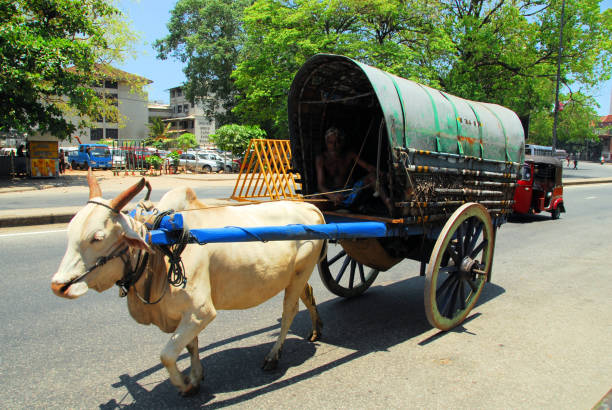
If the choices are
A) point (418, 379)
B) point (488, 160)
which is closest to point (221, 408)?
point (418, 379)

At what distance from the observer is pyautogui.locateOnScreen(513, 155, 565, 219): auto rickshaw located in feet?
41.0

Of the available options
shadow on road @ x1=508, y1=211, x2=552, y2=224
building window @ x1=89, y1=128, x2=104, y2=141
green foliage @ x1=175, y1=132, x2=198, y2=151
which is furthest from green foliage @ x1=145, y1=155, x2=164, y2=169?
building window @ x1=89, y1=128, x2=104, y2=141

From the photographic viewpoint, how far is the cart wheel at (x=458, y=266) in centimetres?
410

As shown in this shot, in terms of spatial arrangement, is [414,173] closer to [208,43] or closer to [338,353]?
[338,353]

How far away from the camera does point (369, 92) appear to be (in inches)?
211

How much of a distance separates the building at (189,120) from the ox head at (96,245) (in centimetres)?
5979

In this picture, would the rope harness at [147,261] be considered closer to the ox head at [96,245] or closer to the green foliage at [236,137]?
the ox head at [96,245]

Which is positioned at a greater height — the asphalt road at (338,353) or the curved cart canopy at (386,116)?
the curved cart canopy at (386,116)

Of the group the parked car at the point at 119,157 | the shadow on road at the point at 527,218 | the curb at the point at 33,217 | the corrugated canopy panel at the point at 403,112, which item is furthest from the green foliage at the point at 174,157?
the corrugated canopy panel at the point at 403,112

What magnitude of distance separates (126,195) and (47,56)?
18067mm

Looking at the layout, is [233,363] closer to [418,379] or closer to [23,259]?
[418,379]

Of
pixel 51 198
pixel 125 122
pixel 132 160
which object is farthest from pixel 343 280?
pixel 125 122

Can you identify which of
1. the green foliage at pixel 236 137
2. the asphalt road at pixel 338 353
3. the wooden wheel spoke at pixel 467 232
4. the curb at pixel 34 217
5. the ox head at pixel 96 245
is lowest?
the asphalt road at pixel 338 353

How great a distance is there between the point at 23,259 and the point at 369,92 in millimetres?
5527
